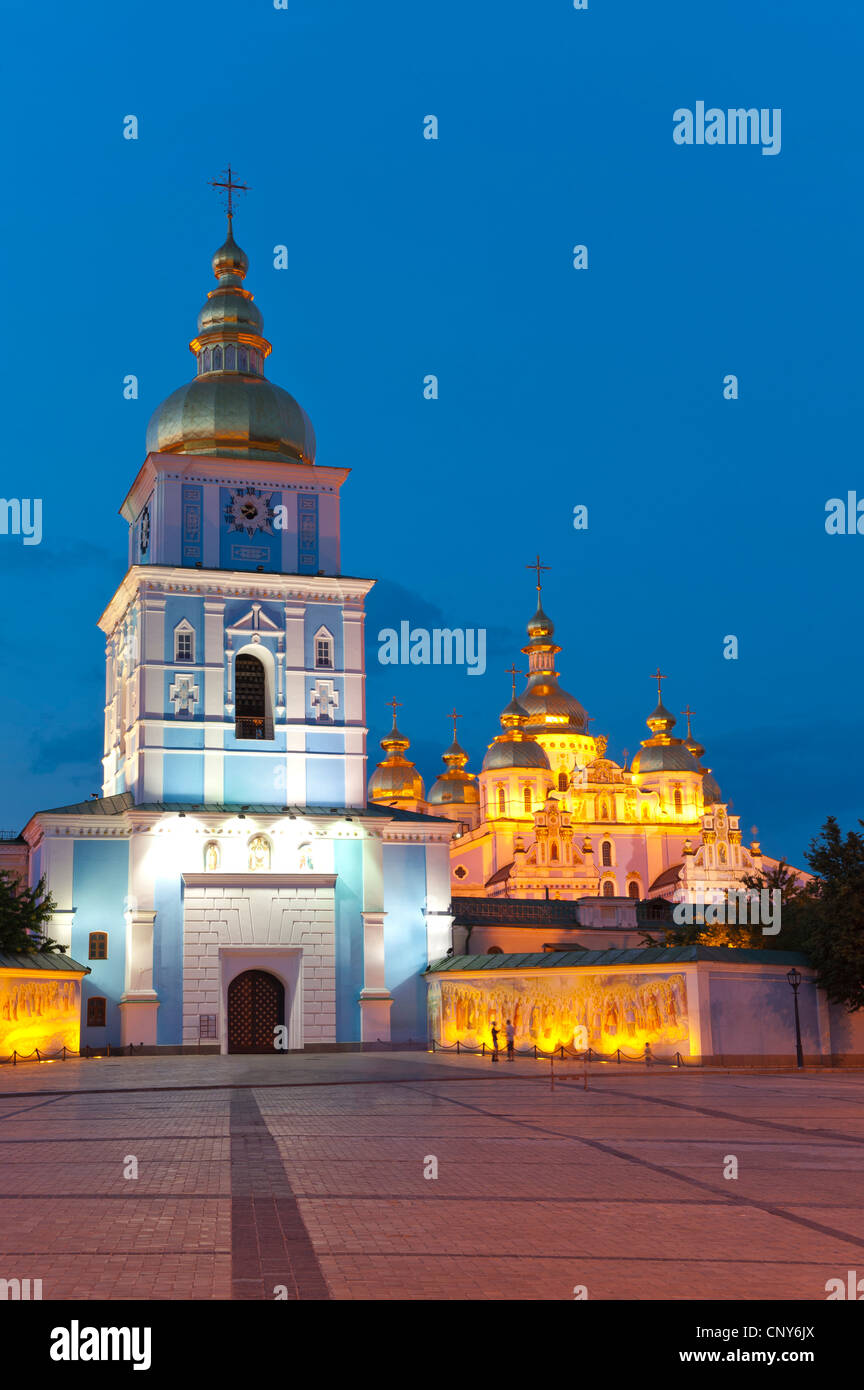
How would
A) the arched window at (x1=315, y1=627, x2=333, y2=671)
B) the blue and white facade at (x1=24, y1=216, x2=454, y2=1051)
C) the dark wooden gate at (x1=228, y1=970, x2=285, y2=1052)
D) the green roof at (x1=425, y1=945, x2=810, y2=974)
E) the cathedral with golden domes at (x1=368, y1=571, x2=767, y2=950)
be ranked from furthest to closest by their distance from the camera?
1. the cathedral with golden domes at (x1=368, y1=571, x2=767, y2=950)
2. the arched window at (x1=315, y1=627, x2=333, y2=671)
3. the dark wooden gate at (x1=228, y1=970, x2=285, y2=1052)
4. the blue and white facade at (x1=24, y1=216, x2=454, y2=1051)
5. the green roof at (x1=425, y1=945, x2=810, y2=974)

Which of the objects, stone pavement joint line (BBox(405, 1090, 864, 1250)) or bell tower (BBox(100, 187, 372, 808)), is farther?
bell tower (BBox(100, 187, 372, 808))

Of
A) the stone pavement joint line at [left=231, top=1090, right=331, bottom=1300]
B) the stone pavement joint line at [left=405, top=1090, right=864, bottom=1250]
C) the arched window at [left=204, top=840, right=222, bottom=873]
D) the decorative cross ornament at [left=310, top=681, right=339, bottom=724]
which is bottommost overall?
the stone pavement joint line at [left=405, top=1090, right=864, bottom=1250]

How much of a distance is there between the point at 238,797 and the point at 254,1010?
20.4 feet

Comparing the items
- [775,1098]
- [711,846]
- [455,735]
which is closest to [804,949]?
[775,1098]

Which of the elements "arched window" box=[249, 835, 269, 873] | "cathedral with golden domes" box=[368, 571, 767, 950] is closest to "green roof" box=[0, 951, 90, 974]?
"arched window" box=[249, 835, 269, 873]

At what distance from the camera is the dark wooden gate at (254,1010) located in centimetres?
4278

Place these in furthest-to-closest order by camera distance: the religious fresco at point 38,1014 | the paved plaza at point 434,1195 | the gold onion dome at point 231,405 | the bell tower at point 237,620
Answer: the gold onion dome at point 231,405 → the bell tower at point 237,620 → the religious fresco at point 38,1014 → the paved plaza at point 434,1195

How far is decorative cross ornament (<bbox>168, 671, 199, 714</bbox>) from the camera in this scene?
1735 inches

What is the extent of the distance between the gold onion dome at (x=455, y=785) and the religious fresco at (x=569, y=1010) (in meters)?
61.0

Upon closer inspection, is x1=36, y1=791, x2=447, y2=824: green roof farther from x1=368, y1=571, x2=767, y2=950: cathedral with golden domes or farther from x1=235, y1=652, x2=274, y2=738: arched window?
x1=368, y1=571, x2=767, y2=950: cathedral with golden domes

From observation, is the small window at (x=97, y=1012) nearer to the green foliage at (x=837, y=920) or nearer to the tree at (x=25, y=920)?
the tree at (x=25, y=920)

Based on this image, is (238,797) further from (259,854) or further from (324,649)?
(324,649)

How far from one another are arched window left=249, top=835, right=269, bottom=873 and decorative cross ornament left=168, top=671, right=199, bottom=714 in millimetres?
4319

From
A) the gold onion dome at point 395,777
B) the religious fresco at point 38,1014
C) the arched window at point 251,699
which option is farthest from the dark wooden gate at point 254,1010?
the gold onion dome at point 395,777
